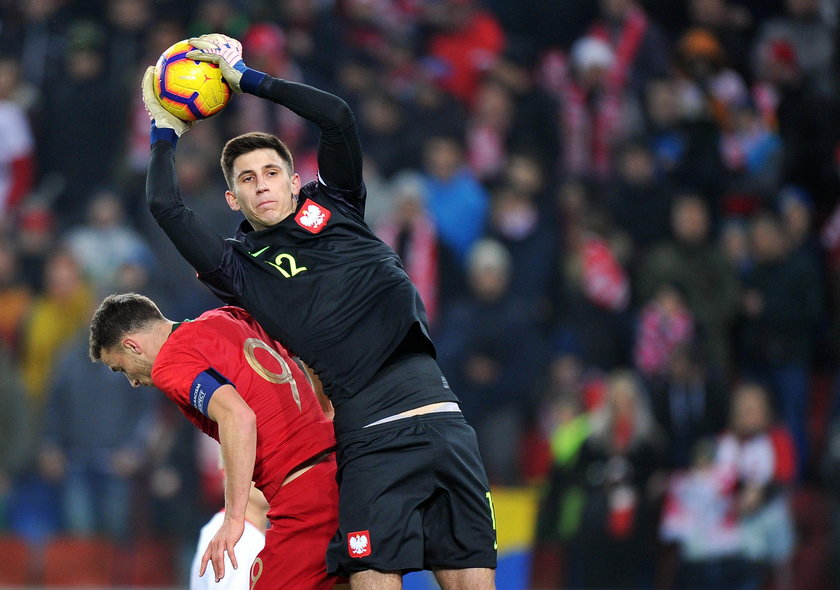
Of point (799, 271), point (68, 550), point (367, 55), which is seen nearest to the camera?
point (68, 550)

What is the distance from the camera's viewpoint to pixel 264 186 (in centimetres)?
394

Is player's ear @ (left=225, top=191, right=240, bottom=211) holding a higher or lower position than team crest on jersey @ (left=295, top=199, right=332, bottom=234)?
higher

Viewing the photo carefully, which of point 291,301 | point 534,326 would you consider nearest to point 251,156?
point 291,301

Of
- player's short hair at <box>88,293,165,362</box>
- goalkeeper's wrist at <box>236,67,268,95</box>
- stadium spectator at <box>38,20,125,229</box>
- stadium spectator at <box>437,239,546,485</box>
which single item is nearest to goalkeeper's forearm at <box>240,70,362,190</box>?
goalkeeper's wrist at <box>236,67,268,95</box>

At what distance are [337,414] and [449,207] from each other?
5523 millimetres

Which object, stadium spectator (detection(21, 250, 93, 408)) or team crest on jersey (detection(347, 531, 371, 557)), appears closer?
team crest on jersey (detection(347, 531, 371, 557))

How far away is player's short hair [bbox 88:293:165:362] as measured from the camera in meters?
3.93

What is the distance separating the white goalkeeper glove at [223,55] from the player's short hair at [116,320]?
865 mm

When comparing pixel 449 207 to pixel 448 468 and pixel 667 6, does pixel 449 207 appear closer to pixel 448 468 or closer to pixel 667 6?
pixel 667 6

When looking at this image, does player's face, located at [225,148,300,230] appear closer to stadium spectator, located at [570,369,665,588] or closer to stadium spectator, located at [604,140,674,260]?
stadium spectator, located at [570,369,665,588]

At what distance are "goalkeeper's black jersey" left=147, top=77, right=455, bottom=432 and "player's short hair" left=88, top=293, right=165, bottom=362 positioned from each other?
0.28 meters

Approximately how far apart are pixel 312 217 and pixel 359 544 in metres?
1.18

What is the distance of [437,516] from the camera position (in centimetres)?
373

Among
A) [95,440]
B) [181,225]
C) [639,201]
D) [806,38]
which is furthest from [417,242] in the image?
[181,225]
